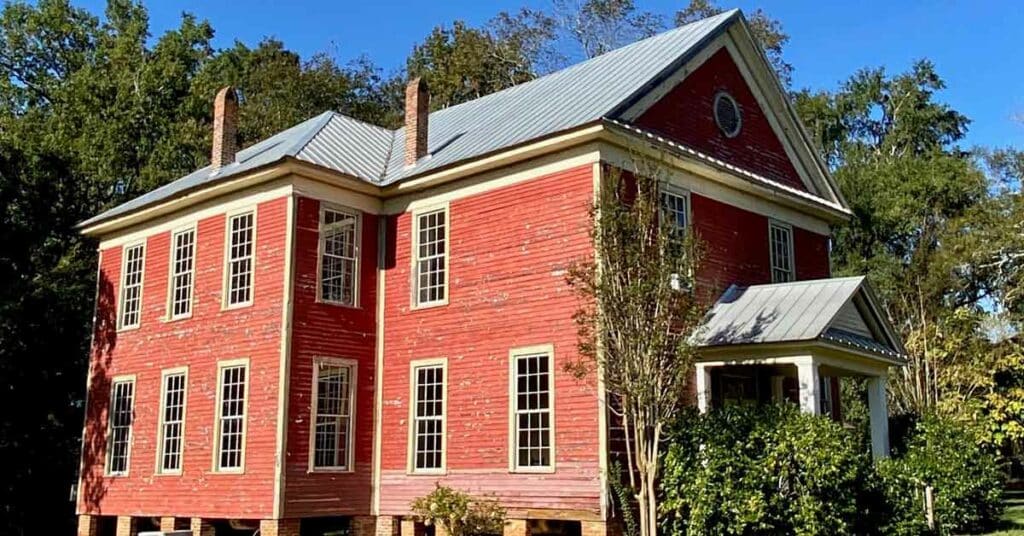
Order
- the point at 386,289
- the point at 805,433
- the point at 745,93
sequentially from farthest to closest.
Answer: the point at 745,93 < the point at 386,289 < the point at 805,433

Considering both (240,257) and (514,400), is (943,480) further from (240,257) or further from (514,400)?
(240,257)

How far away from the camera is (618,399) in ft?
50.2

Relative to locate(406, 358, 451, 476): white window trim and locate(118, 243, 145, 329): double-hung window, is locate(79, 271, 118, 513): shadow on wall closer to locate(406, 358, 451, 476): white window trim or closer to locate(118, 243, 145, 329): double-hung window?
locate(118, 243, 145, 329): double-hung window

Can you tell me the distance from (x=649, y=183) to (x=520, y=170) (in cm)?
267

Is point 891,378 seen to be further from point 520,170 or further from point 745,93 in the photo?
point 520,170

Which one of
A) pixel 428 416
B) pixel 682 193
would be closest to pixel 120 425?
pixel 428 416

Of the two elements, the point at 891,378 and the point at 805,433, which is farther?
the point at 891,378

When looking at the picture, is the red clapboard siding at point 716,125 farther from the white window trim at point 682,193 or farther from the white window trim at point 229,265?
the white window trim at point 229,265

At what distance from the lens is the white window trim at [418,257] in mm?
18109

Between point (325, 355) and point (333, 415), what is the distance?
1.11 meters

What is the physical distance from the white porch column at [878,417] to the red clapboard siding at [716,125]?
5020 mm

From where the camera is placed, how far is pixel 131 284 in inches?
871

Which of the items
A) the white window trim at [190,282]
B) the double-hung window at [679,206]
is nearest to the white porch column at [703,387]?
the double-hung window at [679,206]

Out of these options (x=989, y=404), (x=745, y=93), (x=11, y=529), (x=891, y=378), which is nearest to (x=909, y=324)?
(x=891, y=378)
